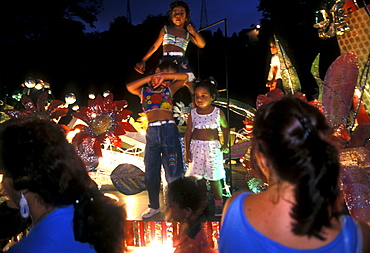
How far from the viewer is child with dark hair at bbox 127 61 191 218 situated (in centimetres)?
355

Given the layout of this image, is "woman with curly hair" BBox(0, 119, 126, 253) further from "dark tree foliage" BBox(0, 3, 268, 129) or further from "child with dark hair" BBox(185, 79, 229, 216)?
"dark tree foliage" BBox(0, 3, 268, 129)

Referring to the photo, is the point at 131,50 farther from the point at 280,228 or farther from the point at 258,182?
the point at 280,228

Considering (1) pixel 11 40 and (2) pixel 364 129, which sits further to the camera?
(1) pixel 11 40

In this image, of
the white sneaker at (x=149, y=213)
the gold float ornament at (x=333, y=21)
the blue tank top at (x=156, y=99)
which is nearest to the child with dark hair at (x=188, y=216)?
the white sneaker at (x=149, y=213)

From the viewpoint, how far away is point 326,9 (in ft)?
14.4

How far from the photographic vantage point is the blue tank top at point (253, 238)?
3.55 ft

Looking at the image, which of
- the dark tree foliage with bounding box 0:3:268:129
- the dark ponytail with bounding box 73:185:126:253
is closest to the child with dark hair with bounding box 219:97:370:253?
the dark ponytail with bounding box 73:185:126:253

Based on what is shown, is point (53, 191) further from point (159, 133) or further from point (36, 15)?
point (36, 15)

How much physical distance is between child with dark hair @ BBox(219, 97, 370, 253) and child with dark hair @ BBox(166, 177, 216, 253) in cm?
109

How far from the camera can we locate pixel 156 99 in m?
3.56

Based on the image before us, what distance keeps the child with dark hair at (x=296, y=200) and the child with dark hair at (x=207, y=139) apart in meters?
2.59

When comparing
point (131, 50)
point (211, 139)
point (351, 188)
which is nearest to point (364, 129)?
point (351, 188)

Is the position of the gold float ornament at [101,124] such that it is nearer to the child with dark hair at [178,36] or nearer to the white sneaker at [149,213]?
the child with dark hair at [178,36]

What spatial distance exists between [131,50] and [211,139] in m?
12.4
